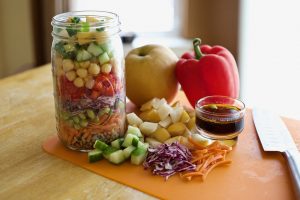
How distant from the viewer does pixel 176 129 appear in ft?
3.08

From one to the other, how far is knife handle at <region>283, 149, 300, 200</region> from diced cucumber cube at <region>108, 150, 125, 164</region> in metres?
0.30

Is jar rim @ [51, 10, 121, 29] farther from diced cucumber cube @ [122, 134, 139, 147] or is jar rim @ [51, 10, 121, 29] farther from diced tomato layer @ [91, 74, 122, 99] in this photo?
diced cucumber cube @ [122, 134, 139, 147]

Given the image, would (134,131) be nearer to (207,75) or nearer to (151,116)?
(151,116)

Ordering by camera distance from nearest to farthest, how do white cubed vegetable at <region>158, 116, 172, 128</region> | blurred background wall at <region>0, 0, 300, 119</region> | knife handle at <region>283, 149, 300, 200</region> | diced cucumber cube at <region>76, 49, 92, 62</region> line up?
knife handle at <region>283, 149, 300, 200</region>, diced cucumber cube at <region>76, 49, 92, 62</region>, white cubed vegetable at <region>158, 116, 172, 128</region>, blurred background wall at <region>0, 0, 300, 119</region>

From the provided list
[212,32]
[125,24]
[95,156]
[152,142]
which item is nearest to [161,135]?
[152,142]

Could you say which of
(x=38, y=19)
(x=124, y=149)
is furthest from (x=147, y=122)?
(x=38, y=19)

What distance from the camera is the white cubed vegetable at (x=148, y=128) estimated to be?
0.93 m

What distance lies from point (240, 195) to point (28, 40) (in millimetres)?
1517

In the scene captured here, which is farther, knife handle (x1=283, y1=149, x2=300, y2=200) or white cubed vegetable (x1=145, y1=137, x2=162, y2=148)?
white cubed vegetable (x1=145, y1=137, x2=162, y2=148)

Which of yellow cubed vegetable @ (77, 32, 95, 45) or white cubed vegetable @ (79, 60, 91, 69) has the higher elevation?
yellow cubed vegetable @ (77, 32, 95, 45)

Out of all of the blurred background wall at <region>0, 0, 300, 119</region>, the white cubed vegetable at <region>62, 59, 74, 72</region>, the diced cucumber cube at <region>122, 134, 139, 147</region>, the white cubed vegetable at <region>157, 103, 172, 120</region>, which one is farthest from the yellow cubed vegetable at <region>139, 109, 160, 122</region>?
the blurred background wall at <region>0, 0, 300, 119</region>

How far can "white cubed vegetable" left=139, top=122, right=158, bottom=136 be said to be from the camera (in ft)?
3.05

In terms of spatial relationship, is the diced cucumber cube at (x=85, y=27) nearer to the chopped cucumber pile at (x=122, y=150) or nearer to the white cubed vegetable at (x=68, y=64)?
the white cubed vegetable at (x=68, y=64)

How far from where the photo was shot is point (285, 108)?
1.64m
